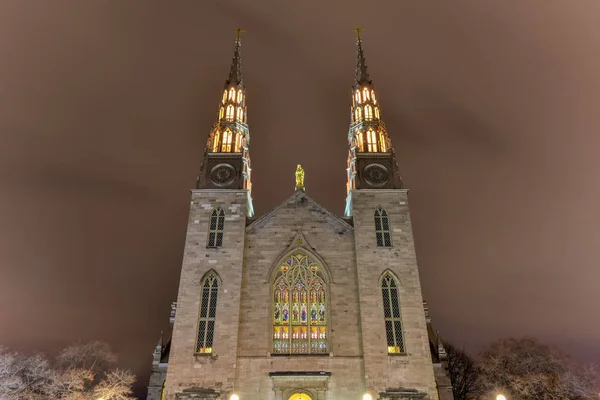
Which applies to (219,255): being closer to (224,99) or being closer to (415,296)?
(415,296)

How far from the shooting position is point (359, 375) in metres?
25.9

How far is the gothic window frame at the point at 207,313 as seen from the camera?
87.3 ft

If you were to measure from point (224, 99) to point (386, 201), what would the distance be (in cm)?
1680

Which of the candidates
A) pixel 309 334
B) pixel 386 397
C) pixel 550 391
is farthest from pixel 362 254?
pixel 550 391

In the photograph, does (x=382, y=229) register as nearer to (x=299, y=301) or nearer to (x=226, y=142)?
(x=299, y=301)

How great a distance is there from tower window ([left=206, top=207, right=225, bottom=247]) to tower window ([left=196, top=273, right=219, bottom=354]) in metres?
2.32

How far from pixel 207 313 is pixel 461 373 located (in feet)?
122

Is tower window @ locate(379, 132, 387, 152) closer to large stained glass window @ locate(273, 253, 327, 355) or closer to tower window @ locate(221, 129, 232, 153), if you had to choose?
large stained glass window @ locate(273, 253, 327, 355)

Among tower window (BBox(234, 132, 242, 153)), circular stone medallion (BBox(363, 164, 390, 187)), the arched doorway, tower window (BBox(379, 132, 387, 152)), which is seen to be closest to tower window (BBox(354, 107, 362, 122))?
tower window (BBox(379, 132, 387, 152))

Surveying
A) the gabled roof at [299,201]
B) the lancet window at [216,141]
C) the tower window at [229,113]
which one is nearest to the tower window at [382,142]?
the gabled roof at [299,201]

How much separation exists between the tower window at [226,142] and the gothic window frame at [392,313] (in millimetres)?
15303

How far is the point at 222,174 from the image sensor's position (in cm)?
3238

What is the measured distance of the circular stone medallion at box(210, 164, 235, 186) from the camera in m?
32.0

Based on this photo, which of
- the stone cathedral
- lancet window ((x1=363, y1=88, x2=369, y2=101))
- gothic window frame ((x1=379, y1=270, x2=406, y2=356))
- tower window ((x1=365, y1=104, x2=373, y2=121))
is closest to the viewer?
the stone cathedral
